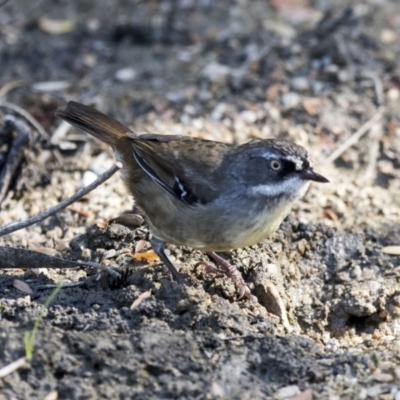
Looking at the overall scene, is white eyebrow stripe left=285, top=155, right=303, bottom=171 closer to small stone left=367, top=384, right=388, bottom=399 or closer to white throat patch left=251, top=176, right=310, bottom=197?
white throat patch left=251, top=176, right=310, bottom=197

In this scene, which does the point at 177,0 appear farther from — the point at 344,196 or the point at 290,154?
the point at 290,154

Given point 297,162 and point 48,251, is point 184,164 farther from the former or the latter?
point 48,251

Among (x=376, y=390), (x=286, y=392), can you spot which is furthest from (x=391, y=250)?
(x=286, y=392)

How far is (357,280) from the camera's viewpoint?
6.22 m

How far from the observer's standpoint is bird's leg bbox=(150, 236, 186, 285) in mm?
5550

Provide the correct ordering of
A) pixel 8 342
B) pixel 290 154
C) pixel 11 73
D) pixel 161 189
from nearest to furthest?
pixel 8 342, pixel 290 154, pixel 161 189, pixel 11 73

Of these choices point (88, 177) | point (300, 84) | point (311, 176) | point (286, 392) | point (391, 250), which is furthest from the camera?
point (300, 84)

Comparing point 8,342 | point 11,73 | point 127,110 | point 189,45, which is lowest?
point 8,342

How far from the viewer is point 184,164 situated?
19.3ft

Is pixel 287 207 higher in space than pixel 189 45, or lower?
lower

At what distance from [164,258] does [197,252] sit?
1.61 feet

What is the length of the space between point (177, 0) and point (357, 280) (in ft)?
16.3

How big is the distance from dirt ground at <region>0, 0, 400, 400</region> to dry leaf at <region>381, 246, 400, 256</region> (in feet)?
0.13

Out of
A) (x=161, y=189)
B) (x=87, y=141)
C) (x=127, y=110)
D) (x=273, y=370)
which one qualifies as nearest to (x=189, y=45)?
(x=127, y=110)
